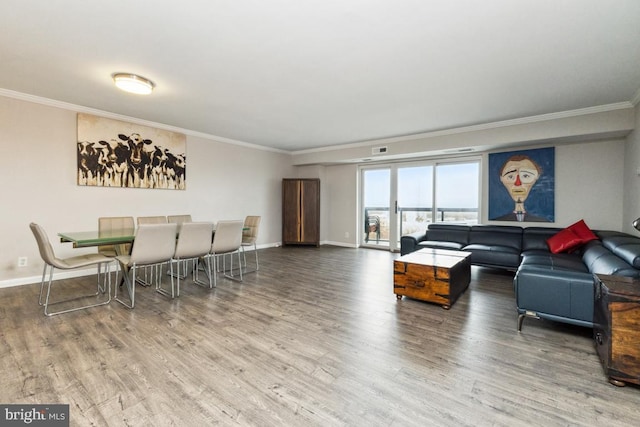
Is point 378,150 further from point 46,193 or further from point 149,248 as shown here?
point 46,193

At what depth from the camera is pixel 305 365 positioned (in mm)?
1924

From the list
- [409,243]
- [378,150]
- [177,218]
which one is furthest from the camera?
[378,150]

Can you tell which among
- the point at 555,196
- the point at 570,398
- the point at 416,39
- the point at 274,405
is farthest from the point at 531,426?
the point at 555,196

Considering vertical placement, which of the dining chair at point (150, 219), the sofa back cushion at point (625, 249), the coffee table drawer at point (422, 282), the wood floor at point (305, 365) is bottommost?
the wood floor at point (305, 365)

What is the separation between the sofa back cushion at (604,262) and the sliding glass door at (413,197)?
236 centimetres

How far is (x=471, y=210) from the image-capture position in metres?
5.58

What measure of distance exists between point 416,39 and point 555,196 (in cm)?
407

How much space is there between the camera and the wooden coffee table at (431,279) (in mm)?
2928

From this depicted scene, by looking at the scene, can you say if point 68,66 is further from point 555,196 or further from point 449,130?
point 555,196

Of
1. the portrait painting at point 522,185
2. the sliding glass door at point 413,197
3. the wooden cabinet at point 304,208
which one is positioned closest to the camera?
the portrait painting at point 522,185

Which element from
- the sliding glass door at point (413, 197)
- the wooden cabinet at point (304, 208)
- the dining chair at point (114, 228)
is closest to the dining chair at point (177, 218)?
the dining chair at point (114, 228)

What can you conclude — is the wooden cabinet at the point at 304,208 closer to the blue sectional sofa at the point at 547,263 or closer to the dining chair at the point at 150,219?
the blue sectional sofa at the point at 547,263

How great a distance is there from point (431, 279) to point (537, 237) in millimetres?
2606

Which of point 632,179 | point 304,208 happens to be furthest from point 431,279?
point 304,208
